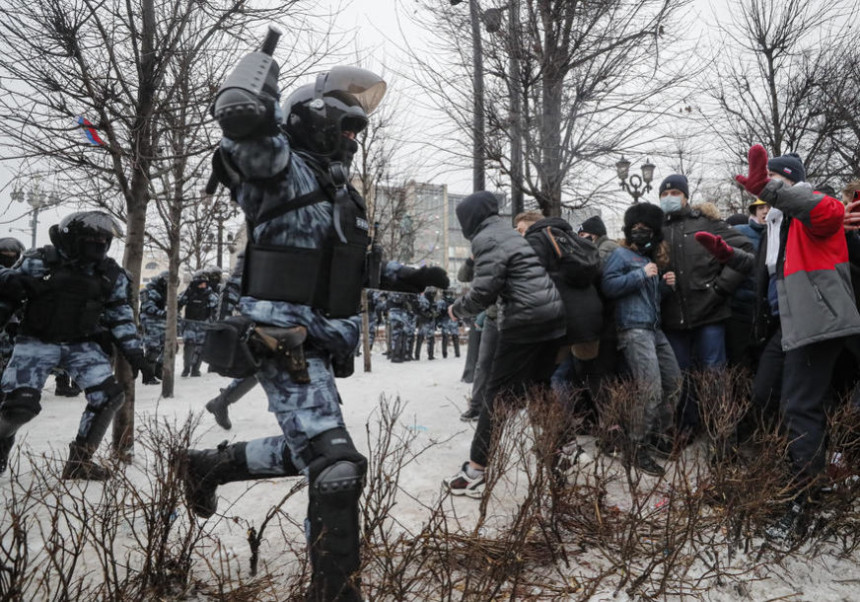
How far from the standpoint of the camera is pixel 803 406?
262 cm

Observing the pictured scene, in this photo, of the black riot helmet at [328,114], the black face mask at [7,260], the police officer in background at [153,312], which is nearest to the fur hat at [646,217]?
the black riot helmet at [328,114]

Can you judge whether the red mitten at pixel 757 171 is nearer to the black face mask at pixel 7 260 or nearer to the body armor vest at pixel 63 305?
the body armor vest at pixel 63 305

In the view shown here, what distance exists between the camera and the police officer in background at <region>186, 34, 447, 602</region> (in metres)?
1.88

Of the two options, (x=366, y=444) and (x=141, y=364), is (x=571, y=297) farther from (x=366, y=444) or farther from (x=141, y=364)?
(x=141, y=364)

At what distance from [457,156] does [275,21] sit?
3.18 meters

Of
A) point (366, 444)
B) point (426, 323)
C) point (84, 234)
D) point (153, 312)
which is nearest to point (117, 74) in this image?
point (84, 234)

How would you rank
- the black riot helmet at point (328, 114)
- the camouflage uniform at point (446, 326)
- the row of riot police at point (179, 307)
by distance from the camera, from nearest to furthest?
1. the black riot helmet at point (328, 114)
2. the row of riot police at point (179, 307)
3. the camouflage uniform at point (446, 326)

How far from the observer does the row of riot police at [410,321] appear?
11.9 meters

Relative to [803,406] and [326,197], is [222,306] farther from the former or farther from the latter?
[803,406]

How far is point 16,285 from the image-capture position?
149 inches

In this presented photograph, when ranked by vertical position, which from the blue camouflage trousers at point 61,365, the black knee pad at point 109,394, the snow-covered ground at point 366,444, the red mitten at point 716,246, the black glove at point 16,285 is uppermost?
the red mitten at point 716,246

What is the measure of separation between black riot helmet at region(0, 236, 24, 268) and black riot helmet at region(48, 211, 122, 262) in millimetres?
2972

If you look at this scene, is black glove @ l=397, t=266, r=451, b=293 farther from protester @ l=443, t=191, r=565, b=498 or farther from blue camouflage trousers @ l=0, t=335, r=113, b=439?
blue camouflage trousers @ l=0, t=335, r=113, b=439

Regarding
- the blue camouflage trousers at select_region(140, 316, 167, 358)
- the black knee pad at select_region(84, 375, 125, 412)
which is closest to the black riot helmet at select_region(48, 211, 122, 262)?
the black knee pad at select_region(84, 375, 125, 412)
